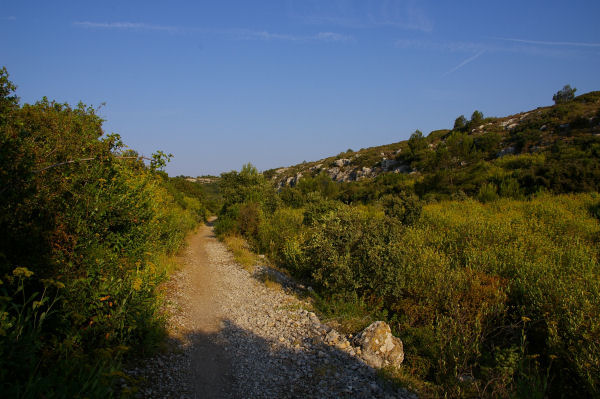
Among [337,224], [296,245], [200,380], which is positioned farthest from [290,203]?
[200,380]

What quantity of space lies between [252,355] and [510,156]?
100ft

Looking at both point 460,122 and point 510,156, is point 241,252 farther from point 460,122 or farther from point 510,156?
point 460,122

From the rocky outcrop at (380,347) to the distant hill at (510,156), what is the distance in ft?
56.6

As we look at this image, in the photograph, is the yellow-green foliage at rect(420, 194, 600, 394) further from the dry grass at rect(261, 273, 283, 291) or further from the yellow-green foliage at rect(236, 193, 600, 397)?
the dry grass at rect(261, 273, 283, 291)

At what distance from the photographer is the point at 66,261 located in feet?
12.1

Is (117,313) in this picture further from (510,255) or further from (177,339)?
(510,255)

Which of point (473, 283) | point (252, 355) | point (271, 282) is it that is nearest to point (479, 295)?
point (473, 283)

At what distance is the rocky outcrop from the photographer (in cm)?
486

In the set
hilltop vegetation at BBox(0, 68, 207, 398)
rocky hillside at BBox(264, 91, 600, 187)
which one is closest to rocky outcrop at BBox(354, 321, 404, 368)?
hilltop vegetation at BBox(0, 68, 207, 398)

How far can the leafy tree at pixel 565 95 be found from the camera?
159 ft

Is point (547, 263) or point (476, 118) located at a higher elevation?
point (476, 118)

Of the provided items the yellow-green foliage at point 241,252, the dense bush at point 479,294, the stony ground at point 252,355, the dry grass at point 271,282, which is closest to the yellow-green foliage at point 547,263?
the dense bush at point 479,294

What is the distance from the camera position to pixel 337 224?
8188mm

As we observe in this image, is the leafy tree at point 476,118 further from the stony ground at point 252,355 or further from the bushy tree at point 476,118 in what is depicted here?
the stony ground at point 252,355
